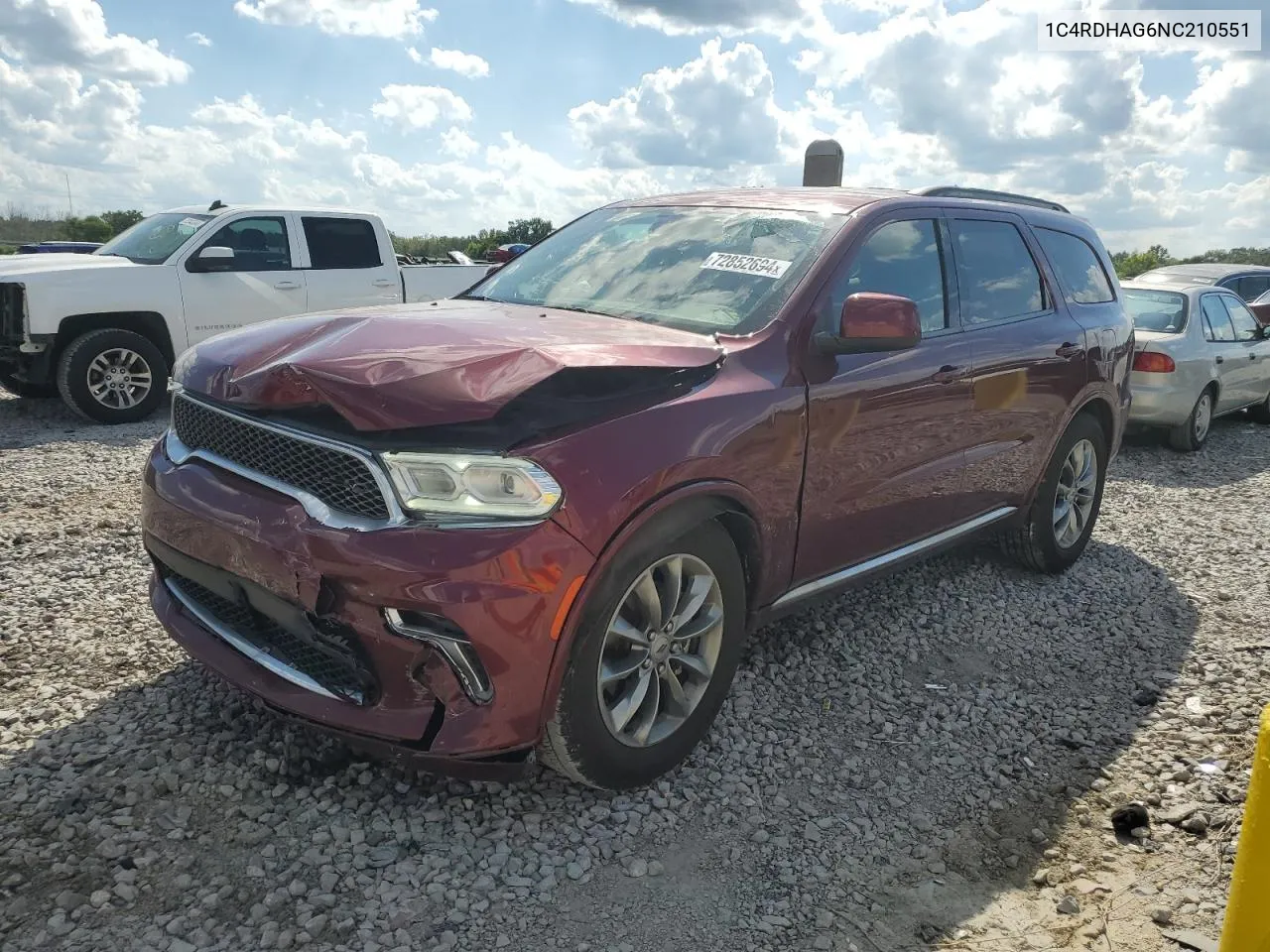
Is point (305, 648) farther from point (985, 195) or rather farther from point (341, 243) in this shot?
point (341, 243)

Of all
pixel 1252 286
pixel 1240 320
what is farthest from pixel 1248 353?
pixel 1252 286

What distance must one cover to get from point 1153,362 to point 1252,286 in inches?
289

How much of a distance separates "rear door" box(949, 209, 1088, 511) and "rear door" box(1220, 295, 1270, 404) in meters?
6.41

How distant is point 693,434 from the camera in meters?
2.82

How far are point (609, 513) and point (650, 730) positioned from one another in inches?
32.1

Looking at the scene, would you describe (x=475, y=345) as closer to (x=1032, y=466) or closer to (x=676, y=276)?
(x=676, y=276)

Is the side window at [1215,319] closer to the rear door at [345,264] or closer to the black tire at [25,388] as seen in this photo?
the rear door at [345,264]

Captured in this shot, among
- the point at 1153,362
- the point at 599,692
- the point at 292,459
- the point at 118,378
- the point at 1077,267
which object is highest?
the point at 1077,267

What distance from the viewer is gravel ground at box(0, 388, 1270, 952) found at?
8.08ft

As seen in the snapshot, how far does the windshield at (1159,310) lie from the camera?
9.21m

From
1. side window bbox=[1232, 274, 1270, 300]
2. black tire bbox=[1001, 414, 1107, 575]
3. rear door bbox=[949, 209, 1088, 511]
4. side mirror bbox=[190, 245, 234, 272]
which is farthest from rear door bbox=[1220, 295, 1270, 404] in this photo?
side mirror bbox=[190, 245, 234, 272]

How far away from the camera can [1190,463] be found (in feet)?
29.1

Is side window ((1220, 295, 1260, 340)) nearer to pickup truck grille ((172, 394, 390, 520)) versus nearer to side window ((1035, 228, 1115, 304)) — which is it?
side window ((1035, 228, 1115, 304))

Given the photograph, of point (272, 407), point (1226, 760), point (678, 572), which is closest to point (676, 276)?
point (678, 572)
